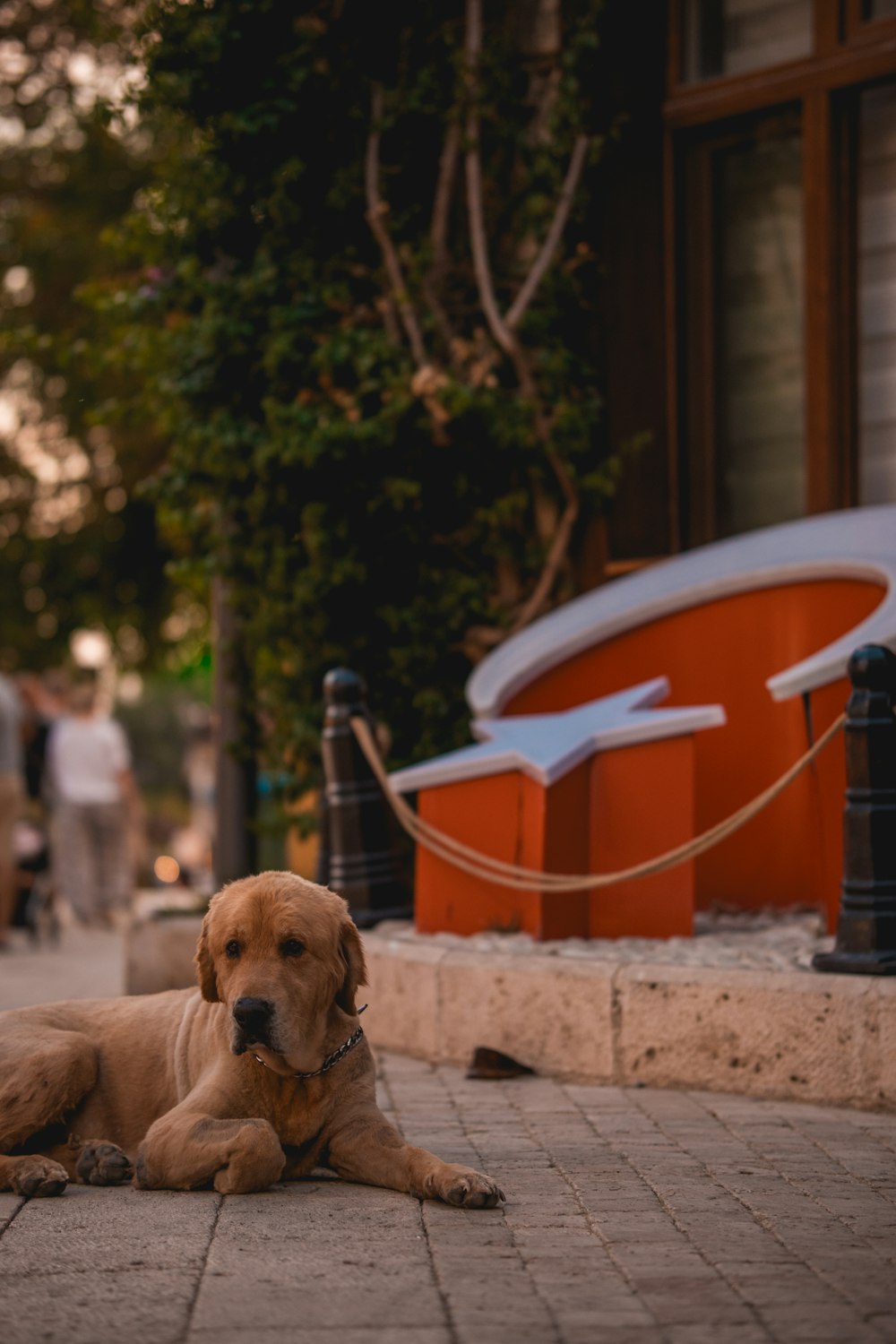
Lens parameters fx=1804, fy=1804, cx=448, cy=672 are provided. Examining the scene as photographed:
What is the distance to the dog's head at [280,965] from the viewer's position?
460 centimetres

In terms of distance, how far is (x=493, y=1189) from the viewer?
4.58m

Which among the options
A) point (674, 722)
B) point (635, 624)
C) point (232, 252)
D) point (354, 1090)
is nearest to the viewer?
point (354, 1090)

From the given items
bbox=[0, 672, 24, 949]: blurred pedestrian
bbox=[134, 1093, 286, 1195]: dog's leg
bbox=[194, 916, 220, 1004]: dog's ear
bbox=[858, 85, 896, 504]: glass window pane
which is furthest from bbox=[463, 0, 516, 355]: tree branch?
bbox=[134, 1093, 286, 1195]: dog's leg

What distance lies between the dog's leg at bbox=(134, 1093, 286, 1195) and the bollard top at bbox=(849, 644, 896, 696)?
2739mm

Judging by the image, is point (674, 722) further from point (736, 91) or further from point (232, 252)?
point (232, 252)

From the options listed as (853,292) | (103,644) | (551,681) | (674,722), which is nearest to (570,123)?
(853,292)

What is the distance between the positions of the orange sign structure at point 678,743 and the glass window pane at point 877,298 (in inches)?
35.6

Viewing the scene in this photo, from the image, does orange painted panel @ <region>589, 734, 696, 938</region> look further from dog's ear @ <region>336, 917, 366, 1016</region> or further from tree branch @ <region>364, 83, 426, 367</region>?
tree branch @ <region>364, 83, 426, 367</region>

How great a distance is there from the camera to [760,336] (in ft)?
32.6

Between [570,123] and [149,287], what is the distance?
113 inches

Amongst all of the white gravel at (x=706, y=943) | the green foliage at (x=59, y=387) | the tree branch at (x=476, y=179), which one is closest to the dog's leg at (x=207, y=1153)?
the white gravel at (x=706, y=943)

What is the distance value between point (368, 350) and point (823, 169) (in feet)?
8.55

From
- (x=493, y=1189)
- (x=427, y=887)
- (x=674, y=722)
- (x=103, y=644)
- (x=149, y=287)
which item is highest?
(x=149, y=287)

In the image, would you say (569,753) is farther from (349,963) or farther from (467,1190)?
(467,1190)
